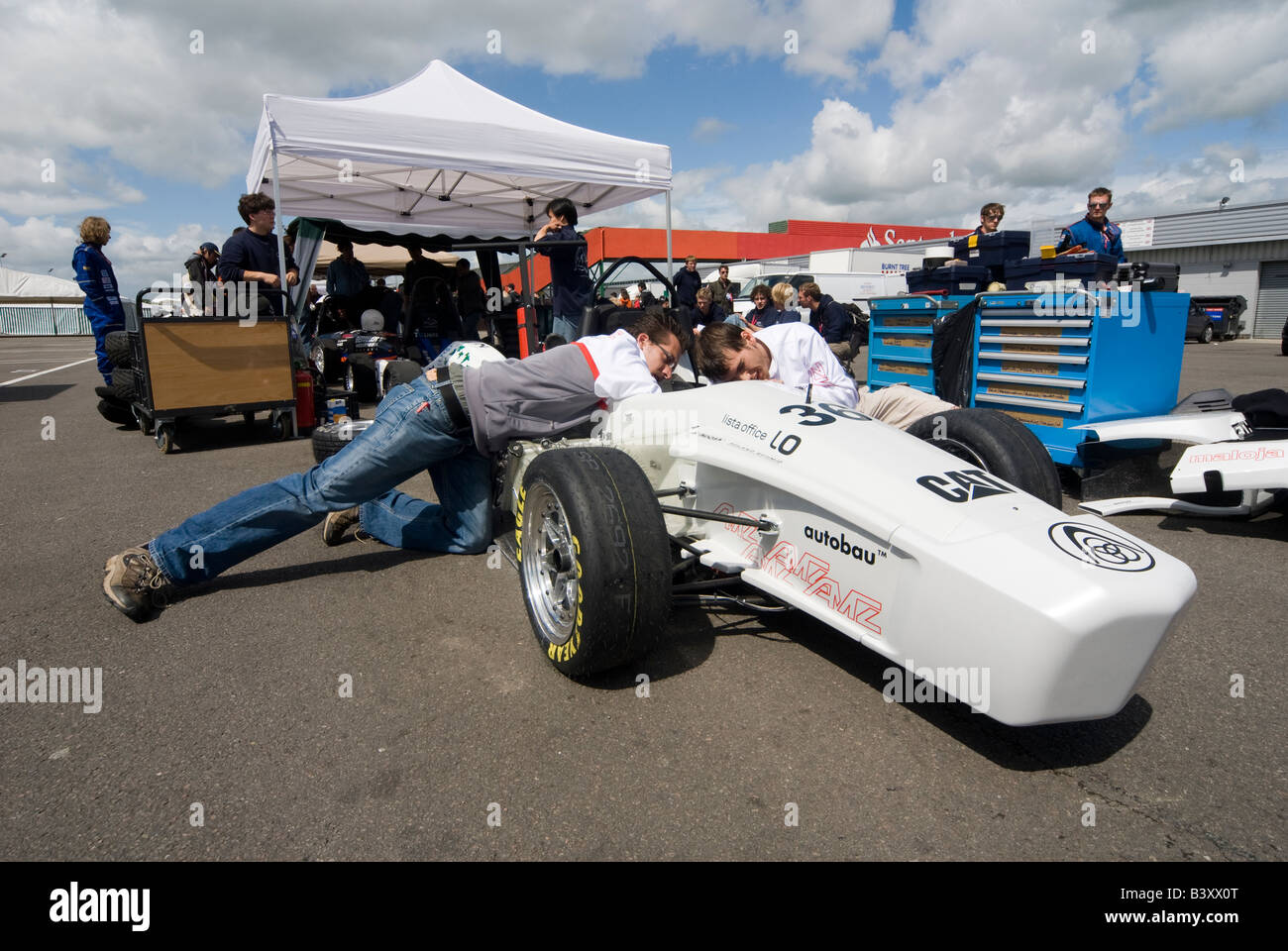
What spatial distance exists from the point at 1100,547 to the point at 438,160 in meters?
7.93

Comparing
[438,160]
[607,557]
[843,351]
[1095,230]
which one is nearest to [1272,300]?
[843,351]

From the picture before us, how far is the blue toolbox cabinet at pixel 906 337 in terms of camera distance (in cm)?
653

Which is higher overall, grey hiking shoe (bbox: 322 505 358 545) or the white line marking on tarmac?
the white line marking on tarmac

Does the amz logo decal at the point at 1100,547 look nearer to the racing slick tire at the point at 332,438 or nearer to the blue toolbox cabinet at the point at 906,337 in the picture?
the blue toolbox cabinet at the point at 906,337

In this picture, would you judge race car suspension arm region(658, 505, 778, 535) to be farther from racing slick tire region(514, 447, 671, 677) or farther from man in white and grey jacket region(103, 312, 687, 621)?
man in white and grey jacket region(103, 312, 687, 621)

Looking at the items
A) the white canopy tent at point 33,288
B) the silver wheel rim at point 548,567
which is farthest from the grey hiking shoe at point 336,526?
the white canopy tent at point 33,288

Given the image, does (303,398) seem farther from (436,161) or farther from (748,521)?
(748,521)

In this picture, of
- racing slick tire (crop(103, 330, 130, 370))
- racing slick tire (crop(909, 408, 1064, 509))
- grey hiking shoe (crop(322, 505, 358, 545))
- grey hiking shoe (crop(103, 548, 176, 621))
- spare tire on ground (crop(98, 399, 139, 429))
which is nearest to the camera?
racing slick tire (crop(909, 408, 1064, 509))

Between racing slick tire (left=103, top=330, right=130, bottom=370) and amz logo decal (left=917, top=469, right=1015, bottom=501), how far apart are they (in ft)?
26.0

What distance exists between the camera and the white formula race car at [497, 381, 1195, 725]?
73.4 inches

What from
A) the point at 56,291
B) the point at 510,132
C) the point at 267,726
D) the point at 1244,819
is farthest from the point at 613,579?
the point at 56,291

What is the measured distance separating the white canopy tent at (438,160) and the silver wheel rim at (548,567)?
5.96m

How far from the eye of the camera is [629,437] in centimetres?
313

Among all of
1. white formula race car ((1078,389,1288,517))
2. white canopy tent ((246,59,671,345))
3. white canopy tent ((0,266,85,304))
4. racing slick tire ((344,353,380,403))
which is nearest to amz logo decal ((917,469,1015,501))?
white formula race car ((1078,389,1288,517))
